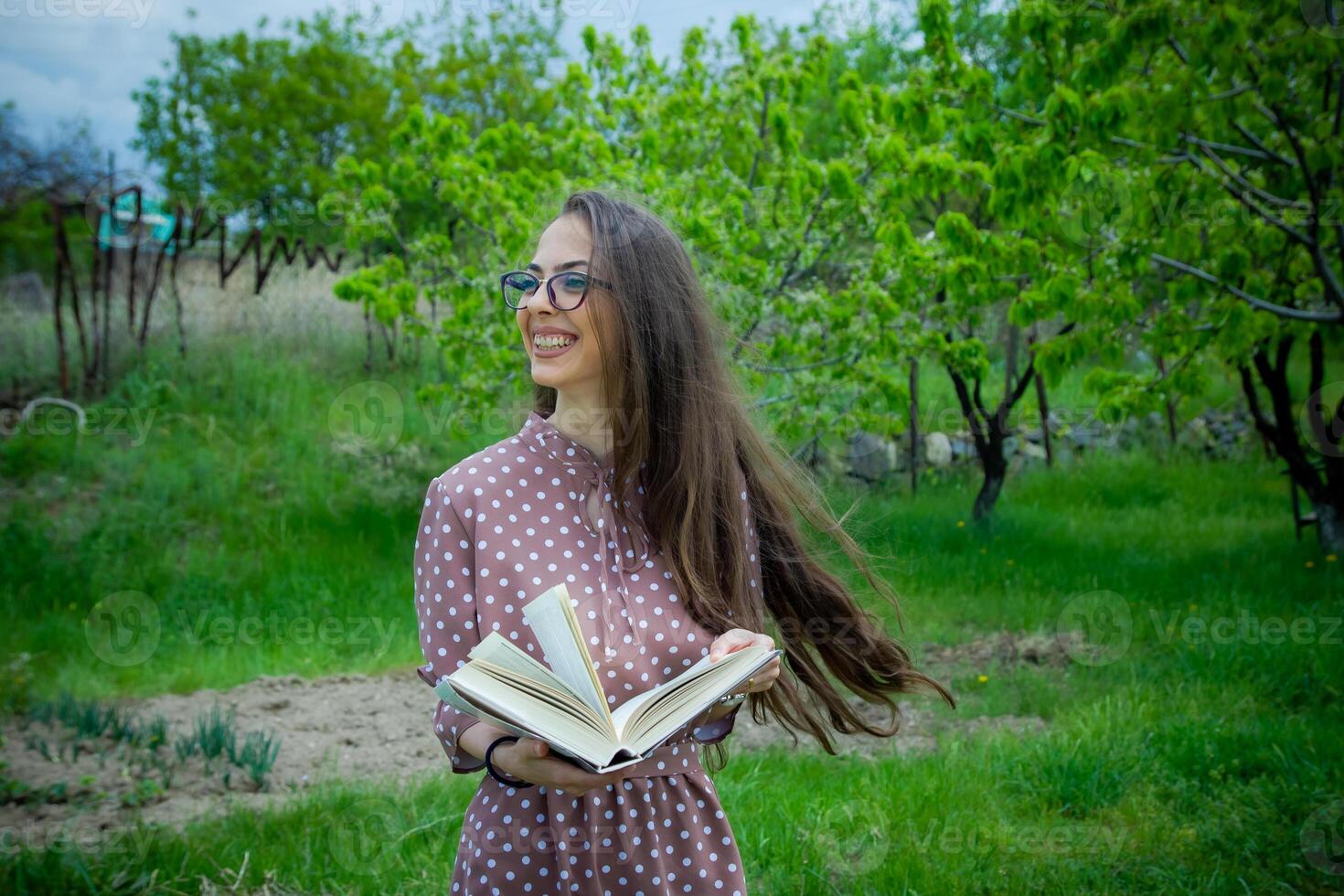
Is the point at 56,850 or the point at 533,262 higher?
the point at 533,262

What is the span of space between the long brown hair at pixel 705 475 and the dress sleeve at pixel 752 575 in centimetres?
2

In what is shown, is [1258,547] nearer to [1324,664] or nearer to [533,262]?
[1324,664]

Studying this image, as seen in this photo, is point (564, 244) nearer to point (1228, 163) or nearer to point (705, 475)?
point (705, 475)

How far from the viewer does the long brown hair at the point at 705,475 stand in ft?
7.32

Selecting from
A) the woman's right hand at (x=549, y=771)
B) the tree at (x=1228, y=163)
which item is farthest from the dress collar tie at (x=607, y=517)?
the tree at (x=1228, y=163)

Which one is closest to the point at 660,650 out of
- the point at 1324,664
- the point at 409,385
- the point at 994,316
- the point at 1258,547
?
the point at 1324,664

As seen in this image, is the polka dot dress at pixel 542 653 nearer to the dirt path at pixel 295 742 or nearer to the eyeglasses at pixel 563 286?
the eyeglasses at pixel 563 286

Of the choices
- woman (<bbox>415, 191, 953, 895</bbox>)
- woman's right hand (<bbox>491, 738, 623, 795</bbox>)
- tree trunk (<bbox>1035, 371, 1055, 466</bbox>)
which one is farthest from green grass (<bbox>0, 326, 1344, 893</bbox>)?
woman's right hand (<bbox>491, 738, 623, 795</bbox>)

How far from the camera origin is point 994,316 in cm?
1484

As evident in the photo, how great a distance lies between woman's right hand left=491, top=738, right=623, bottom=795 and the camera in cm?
173

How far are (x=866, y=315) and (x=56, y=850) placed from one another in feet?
18.0

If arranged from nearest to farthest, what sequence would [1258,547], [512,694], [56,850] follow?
[512,694]
[56,850]
[1258,547]

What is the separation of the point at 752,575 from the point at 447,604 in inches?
26.3

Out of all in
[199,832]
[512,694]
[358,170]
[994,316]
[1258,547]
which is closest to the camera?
[512,694]
